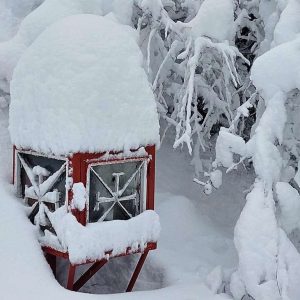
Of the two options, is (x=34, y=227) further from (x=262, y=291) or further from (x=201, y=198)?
(x=201, y=198)

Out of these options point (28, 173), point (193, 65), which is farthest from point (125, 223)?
point (193, 65)

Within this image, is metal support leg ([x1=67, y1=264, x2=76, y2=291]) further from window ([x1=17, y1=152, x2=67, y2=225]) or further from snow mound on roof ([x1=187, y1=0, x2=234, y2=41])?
snow mound on roof ([x1=187, y1=0, x2=234, y2=41])

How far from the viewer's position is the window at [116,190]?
5.49 meters

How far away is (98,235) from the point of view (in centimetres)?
537

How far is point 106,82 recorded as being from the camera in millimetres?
5371

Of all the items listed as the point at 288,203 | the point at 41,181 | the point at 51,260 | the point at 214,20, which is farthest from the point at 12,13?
the point at 288,203

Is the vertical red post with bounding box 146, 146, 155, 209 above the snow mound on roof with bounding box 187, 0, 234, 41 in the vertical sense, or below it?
below

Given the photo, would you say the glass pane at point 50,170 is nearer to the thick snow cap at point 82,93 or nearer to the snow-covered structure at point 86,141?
the snow-covered structure at point 86,141

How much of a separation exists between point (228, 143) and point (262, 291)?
4.51 feet

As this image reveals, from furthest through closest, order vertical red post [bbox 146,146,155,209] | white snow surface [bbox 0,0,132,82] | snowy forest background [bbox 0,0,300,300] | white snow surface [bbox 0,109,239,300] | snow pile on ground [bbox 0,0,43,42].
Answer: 1. snow pile on ground [bbox 0,0,43,42]
2. white snow surface [bbox 0,0,132,82]
3. vertical red post [bbox 146,146,155,209]
4. white snow surface [bbox 0,109,239,300]
5. snowy forest background [bbox 0,0,300,300]

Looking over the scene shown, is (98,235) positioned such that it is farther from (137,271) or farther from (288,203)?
(288,203)

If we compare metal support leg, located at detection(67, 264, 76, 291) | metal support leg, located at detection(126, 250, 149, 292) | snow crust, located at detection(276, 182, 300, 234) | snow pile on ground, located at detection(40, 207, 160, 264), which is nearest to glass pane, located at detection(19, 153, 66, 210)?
snow pile on ground, located at detection(40, 207, 160, 264)

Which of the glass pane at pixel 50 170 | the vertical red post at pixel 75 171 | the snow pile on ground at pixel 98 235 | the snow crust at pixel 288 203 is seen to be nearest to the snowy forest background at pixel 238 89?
the snow crust at pixel 288 203

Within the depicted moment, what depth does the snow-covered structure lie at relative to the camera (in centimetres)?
525
